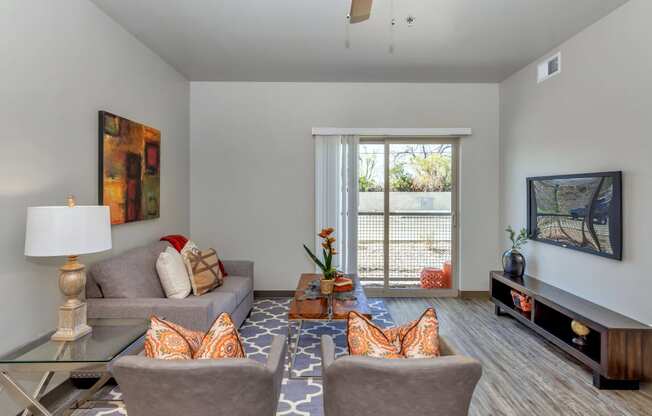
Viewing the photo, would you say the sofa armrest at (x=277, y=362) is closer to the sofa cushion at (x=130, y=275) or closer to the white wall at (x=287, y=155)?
the sofa cushion at (x=130, y=275)

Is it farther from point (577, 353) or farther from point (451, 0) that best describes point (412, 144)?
point (577, 353)

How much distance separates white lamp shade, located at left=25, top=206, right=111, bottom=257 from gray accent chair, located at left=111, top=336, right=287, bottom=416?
0.96 meters

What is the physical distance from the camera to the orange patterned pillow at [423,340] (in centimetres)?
150

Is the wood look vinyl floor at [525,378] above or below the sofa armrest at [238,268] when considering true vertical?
below

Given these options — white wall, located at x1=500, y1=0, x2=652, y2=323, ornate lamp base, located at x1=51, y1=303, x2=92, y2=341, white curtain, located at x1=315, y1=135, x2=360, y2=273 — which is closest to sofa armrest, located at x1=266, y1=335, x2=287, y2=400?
ornate lamp base, located at x1=51, y1=303, x2=92, y2=341

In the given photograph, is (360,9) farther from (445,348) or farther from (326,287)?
(326,287)

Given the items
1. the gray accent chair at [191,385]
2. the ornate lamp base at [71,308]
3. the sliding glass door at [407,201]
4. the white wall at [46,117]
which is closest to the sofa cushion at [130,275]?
the white wall at [46,117]

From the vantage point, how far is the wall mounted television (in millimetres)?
2857

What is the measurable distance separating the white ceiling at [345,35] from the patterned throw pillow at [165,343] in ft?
8.02

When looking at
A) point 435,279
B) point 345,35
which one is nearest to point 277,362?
point 345,35

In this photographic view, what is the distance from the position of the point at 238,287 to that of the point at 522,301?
282 cm

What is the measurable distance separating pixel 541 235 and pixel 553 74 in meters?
1.65

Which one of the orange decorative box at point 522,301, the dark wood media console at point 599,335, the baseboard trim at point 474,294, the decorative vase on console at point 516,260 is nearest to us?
the dark wood media console at point 599,335

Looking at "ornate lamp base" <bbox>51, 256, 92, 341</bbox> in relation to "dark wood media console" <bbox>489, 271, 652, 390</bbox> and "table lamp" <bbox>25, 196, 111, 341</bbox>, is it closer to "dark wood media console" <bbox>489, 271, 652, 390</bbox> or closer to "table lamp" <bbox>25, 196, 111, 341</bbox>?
"table lamp" <bbox>25, 196, 111, 341</bbox>
